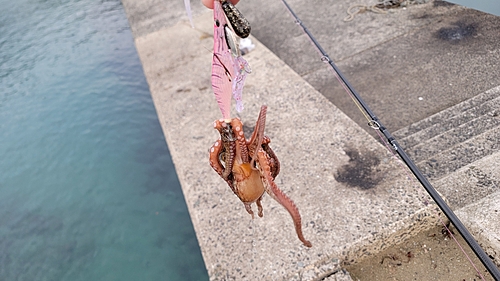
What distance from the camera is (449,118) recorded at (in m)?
4.07

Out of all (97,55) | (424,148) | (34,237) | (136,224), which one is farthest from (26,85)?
(424,148)

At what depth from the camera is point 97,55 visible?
946 centimetres

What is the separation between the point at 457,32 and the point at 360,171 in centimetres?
330

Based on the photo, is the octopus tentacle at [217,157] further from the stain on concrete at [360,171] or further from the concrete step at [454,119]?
the concrete step at [454,119]

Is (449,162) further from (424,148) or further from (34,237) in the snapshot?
(34,237)

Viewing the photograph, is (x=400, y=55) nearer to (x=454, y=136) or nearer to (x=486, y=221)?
(x=454, y=136)

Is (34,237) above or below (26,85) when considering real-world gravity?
below

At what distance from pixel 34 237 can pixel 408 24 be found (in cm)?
690

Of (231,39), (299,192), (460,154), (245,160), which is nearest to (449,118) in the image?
(460,154)

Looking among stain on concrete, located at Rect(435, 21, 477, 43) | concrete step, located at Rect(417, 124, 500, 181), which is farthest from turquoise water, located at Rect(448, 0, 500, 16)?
stain on concrete, located at Rect(435, 21, 477, 43)

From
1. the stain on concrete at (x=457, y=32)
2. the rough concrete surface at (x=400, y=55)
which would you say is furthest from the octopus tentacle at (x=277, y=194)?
the stain on concrete at (x=457, y=32)

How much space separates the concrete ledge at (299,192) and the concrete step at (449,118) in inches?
18.7

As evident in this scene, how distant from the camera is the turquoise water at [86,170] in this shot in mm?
4938

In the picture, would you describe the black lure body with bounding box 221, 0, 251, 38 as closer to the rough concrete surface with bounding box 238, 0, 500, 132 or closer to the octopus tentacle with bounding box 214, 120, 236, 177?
the octopus tentacle with bounding box 214, 120, 236, 177
